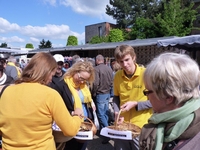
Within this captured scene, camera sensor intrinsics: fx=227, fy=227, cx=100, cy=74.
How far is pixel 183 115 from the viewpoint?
101cm

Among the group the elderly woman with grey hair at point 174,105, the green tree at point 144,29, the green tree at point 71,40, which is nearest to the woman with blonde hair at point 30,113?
the elderly woman with grey hair at point 174,105

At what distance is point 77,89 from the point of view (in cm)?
283

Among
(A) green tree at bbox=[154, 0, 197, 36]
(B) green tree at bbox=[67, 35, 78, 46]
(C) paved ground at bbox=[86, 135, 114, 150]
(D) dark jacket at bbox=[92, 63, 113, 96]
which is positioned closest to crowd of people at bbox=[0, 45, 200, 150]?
(C) paved ground at bbox=[86, 135, 114, 150]

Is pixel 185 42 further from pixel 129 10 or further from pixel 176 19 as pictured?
pixel 129 10

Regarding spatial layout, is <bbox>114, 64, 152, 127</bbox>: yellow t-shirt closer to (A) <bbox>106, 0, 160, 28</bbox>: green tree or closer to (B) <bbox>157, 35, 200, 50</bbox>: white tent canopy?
(B) <bbox>157, 35, 200, 50</bbox>: white tent canopy

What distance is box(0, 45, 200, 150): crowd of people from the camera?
103cm

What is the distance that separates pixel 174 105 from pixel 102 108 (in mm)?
4338

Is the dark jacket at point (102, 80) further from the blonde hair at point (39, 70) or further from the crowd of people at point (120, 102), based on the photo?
the blonde hair at point (39, 70)

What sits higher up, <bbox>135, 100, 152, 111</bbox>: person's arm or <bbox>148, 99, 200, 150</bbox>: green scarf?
<bbox>148, 99, 200, 150</bbox>: green scarf

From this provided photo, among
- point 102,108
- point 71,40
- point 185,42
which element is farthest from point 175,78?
point 71,40

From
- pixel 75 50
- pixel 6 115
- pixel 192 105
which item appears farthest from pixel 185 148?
pixel 75 50

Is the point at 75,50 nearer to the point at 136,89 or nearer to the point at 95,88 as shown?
the point at 95,88

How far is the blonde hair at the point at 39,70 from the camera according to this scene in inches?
67.6

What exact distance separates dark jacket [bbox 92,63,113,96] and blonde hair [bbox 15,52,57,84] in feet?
11.5
